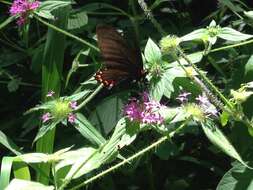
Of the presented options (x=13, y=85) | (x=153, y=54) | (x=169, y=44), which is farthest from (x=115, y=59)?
(x=13, y=85)

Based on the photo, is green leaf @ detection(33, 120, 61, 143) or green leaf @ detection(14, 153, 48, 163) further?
green leaf @ detection(33, 120, 61, 143)

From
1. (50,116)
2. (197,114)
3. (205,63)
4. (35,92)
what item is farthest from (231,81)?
(35,92)

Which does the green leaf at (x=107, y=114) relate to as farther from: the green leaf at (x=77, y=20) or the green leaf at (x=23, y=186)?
the green leaf at (x=23, y=186)

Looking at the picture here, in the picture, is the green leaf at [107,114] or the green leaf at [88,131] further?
the green leaf at [107,114]

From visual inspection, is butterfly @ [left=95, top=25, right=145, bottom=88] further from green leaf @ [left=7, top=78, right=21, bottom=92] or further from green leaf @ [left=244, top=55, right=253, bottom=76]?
green leaf @ [left=7, top=78, right=21, bottom=92]

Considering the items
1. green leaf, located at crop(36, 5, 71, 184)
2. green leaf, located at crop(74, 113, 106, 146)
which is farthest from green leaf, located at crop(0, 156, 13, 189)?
green leaf, located at crop(36, 5, 71, 184)

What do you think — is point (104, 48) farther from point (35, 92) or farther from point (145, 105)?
point (35, 92)

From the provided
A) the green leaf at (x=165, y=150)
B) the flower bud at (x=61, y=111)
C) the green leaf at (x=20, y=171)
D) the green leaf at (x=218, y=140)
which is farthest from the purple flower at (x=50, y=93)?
the green leaf at (x=218, y=140)
